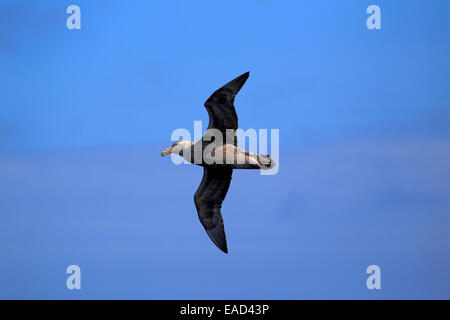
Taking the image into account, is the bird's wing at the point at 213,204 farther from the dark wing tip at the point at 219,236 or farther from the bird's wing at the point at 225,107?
the bird's wing at the point at 225,107

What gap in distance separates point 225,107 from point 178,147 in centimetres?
282

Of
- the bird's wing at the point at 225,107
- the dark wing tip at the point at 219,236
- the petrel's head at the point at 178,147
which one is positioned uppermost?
the bird's wing at the point at 225,107

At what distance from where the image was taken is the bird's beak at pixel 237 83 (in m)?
20.6

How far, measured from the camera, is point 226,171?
23.6m

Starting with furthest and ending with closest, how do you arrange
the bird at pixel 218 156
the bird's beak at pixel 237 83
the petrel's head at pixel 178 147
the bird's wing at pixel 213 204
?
the bird's wing at pixel 213 204 → the petrel's head at pixel 178 147 → the bird at pixel 218 156 → the bird's beak at pixel 237 83

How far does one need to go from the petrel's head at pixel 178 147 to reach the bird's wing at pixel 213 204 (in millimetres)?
1393

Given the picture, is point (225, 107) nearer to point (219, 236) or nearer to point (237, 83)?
point (237, 83)

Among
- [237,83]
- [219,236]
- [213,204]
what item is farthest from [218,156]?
[219,236]

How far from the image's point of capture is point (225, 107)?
2100 centimetres

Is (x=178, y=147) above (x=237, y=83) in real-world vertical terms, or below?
below

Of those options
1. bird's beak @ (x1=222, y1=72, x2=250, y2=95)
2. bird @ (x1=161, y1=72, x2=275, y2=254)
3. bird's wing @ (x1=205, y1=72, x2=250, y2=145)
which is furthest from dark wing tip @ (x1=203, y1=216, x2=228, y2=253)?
bird's beak @ (x1=222, y1=72, x2=250, y2=95)

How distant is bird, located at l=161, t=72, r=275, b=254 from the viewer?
21.0 meters

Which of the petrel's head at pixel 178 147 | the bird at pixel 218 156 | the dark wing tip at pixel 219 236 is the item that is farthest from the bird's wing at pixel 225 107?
the dark wing tip at pixel 219 236
